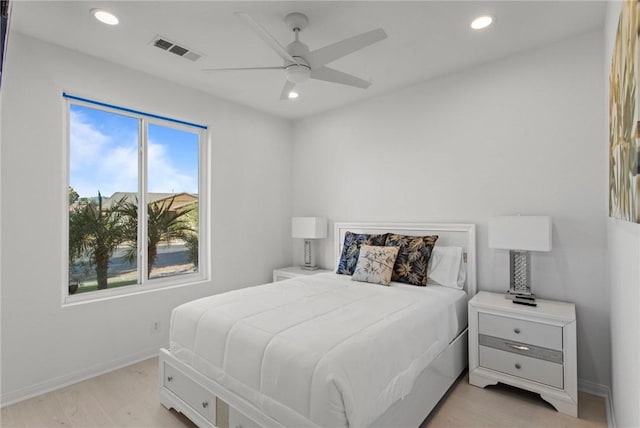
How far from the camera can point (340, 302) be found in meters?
2.39

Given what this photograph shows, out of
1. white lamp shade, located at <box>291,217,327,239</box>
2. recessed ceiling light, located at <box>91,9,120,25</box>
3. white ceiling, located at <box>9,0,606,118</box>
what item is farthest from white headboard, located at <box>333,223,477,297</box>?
recessed ceiling light, located at <box>91,9,120,25</box>

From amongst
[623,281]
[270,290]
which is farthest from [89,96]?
[623,281]

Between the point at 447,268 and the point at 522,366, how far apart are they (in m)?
0.94

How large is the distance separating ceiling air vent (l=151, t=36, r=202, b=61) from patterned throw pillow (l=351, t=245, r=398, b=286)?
237cm

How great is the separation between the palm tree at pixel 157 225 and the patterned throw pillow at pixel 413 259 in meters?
2.33

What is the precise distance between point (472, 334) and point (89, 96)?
381 cm

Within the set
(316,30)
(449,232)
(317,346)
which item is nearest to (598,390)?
(449,232)

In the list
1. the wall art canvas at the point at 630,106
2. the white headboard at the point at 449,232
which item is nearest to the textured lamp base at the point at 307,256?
the white headboard at the point at 449,232

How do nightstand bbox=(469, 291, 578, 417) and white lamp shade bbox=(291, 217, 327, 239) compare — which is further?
white lamp shade bbox=(291, 217, 327, 239)

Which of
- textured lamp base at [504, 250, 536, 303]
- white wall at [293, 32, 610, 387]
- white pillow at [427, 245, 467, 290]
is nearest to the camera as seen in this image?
white wall at [293, 32, 610, 387]

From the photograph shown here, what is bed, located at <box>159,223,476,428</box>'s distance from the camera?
1.51m

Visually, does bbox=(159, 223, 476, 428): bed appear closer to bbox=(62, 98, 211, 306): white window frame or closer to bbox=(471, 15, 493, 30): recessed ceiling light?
bbox=(62, 98, 211, 306): white window frame

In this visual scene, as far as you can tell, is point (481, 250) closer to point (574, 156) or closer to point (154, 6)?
point (574, 156)

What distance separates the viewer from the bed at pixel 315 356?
151cm
